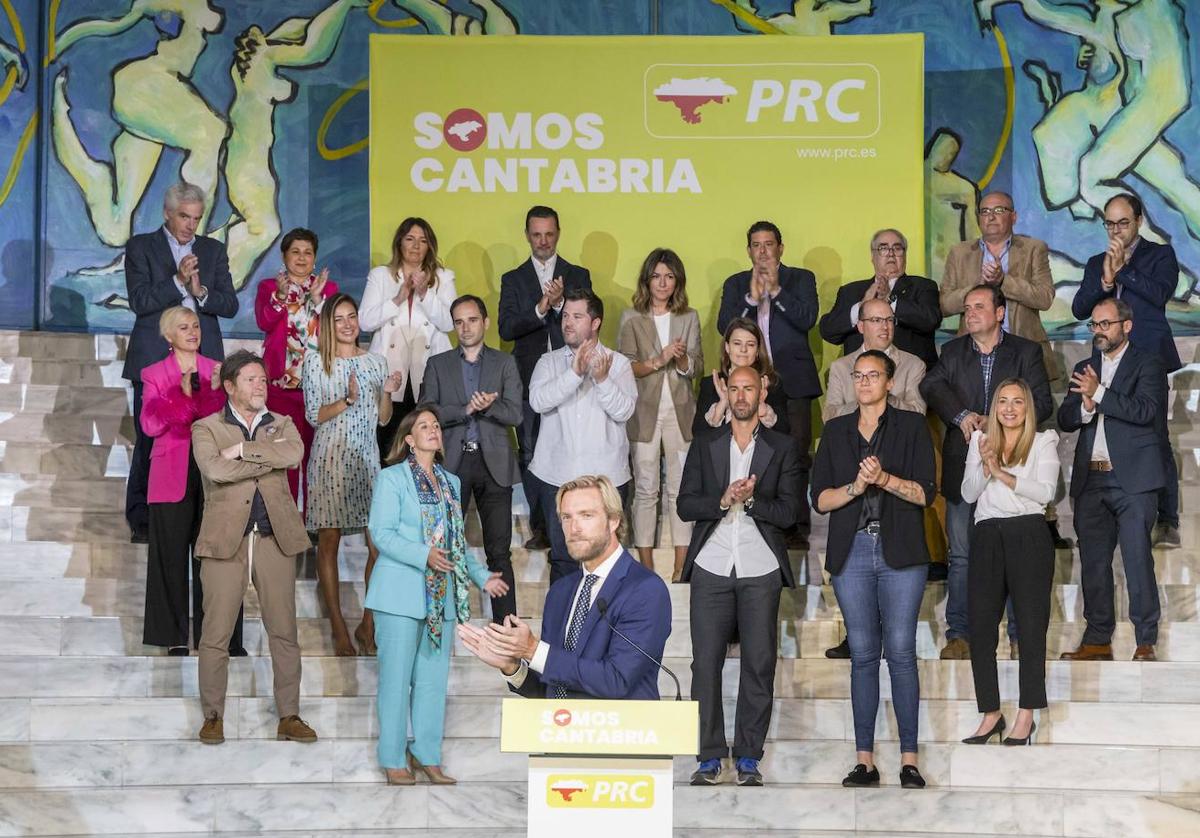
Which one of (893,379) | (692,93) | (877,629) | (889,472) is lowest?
(877,629)

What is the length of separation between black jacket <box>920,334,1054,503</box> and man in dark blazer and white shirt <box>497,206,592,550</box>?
1739 mm

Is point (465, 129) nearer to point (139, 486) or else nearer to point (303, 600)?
point (139, 486)

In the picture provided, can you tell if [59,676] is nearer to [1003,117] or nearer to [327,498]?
[327,498]

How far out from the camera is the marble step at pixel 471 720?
6438 mm

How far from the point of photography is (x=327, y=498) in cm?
689

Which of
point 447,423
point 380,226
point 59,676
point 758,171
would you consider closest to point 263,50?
point 380,226

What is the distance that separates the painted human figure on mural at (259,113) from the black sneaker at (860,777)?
525cm

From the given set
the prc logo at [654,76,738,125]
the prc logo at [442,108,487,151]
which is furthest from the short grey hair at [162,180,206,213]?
the prc logo at [654,76,738,125]

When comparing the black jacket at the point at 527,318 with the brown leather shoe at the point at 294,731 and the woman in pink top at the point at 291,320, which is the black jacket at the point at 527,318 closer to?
the woman in pink top at the point at 291,320

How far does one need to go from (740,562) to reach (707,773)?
788mm

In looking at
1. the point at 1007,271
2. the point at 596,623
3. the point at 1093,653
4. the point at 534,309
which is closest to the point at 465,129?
the point at 534,309

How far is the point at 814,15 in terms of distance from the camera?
978 cm

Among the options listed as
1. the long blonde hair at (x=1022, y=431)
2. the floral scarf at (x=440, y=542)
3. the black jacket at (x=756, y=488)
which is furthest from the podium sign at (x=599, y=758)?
the long blonde hair at (x=1022, y=431)

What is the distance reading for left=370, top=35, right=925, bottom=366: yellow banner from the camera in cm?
904
